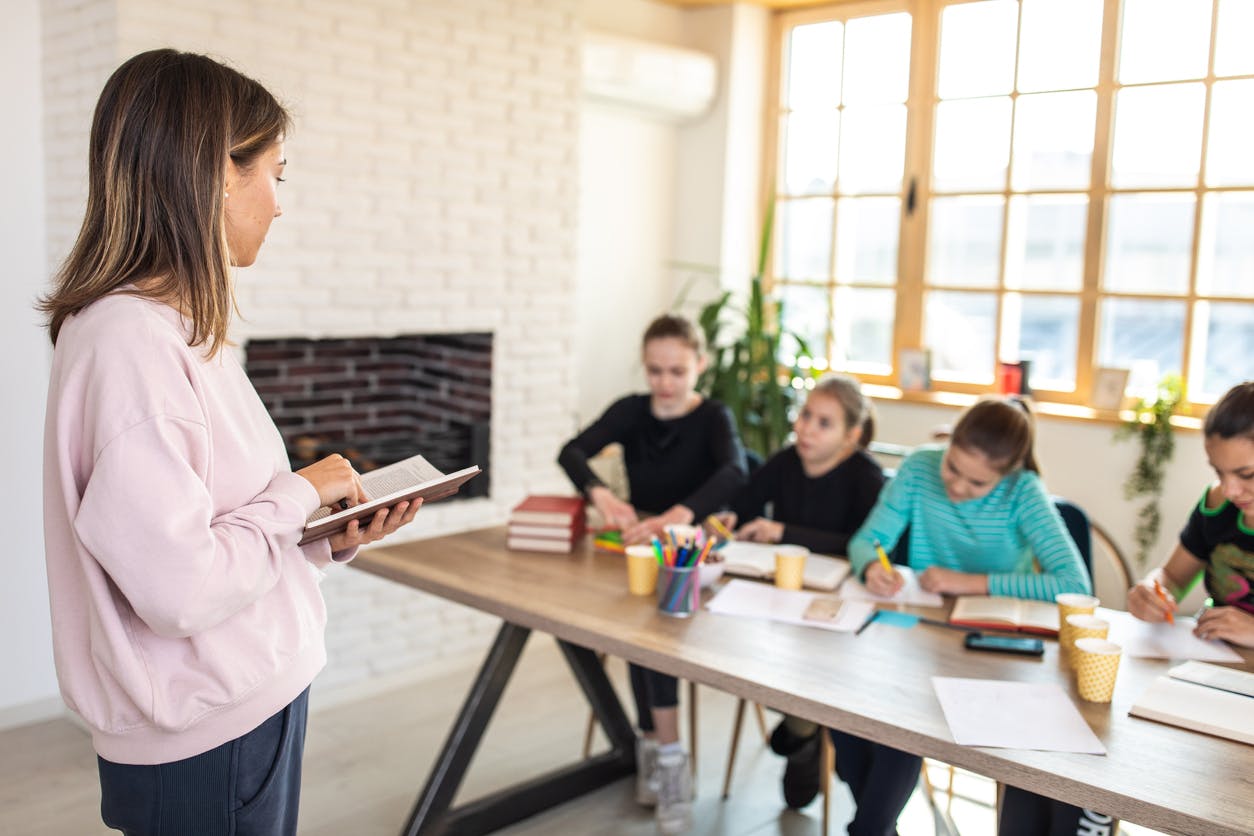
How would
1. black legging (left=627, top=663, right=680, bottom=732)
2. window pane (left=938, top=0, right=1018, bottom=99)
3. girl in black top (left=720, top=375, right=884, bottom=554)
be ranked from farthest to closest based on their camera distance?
window pane (left=938, top=0, right=1018, bottom=99) < girl in black top (left=720, top=375, right=884, bottom=554) < black legging (left=627, top=663, right=680, bottom=732)

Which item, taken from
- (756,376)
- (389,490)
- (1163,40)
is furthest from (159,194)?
(1163,40)

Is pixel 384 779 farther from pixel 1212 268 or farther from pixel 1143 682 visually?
pixel 1212 268

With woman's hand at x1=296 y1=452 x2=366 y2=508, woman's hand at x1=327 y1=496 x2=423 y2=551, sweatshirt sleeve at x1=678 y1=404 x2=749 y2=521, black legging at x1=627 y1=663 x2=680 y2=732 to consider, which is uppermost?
woman's hand at x1=296 y1=452 x2=366 y2=508

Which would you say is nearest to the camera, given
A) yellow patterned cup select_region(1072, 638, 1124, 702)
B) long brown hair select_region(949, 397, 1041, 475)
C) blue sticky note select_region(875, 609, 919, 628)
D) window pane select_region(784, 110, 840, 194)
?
yellow patterned cup select_region(1072, 638, 1124, 702)

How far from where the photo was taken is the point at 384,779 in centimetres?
308

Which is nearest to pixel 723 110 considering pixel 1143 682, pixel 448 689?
pixel 448 689

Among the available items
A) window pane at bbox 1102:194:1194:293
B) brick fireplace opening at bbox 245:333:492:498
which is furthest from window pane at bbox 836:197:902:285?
brick fireplace opening at bbox 245:333:492:498

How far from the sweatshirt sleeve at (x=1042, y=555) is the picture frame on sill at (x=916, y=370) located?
230cm

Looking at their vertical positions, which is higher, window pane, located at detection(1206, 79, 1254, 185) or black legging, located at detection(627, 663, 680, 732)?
window pane, located at detection(1206, 79, 1254, 185)

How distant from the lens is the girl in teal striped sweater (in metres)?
2.15

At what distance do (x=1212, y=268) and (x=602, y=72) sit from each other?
2457 mm

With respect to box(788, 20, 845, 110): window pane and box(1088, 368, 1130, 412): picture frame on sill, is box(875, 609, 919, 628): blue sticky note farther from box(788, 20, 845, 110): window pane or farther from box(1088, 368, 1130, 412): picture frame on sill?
box(788, 20, 845, 110): window pane

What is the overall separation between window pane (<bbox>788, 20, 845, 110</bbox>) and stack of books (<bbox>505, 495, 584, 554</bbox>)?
124 inches

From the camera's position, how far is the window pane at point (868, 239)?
4.97m
